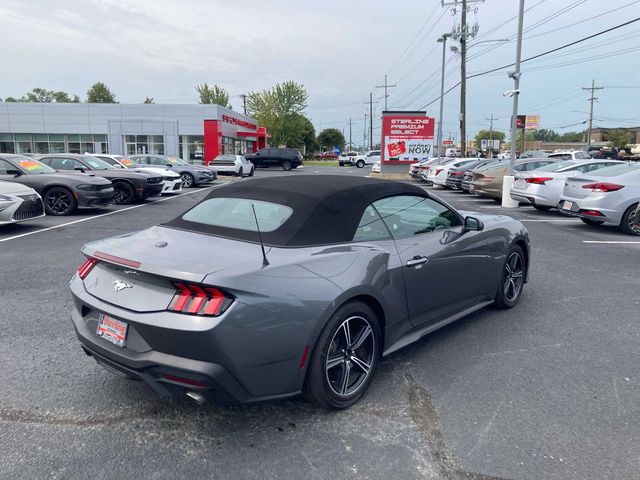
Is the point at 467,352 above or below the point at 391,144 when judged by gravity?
below

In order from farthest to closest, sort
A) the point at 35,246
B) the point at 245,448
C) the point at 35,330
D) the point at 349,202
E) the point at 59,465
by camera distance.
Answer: the point at 35,246 < the point at 35,330 < the point at 349,202 < the point at 245,448 < the point at 59,465

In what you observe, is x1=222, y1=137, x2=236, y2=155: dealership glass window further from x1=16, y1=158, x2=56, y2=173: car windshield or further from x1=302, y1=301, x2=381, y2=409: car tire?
x1=302, y1=301, x2=381, y2=409: car tire

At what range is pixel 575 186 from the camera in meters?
10.4

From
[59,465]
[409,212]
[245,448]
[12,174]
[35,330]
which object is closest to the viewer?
[59,465]

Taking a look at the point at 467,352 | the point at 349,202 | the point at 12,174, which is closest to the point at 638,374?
the point at 467,352

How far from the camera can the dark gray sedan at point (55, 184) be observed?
1159 centimetres

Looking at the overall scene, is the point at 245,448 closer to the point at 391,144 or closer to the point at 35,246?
the point at 35,246

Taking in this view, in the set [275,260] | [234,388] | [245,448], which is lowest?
[245,448]

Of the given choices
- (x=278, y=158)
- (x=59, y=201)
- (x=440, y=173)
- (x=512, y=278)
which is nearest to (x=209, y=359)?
(x=512, y=278)

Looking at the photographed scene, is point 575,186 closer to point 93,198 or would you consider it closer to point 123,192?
point 93,198

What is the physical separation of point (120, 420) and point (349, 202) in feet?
6.74

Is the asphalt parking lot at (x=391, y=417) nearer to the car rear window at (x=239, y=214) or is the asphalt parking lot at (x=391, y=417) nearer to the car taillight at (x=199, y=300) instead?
the car taillight at (x=199, y=300)

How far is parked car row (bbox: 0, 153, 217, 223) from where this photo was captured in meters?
9.62

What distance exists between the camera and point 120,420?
304 cm
